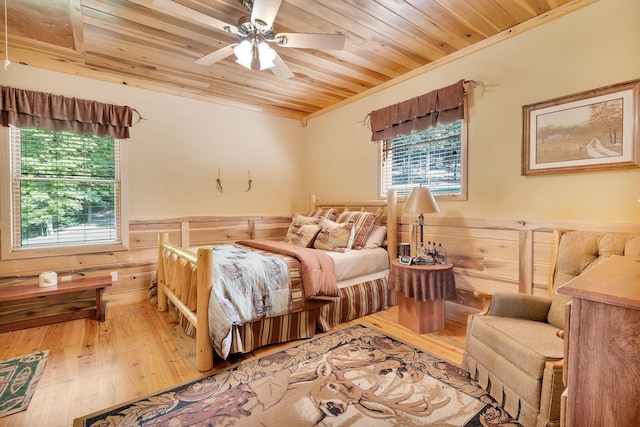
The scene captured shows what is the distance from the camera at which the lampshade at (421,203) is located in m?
2.75

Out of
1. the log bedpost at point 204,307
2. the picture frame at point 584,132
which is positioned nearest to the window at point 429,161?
the picture frame at point 584,132

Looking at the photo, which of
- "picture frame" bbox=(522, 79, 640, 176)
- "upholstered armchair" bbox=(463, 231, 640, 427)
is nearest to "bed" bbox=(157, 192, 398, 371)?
"upholstered armchair" bbox=(463, 231, 640, 427)

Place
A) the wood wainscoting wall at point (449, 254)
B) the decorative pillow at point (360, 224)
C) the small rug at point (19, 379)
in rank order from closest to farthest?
the small rug at point (19, 379) < the wood wainscoting wall at point (449, 254) < the decorative pillow at point (360, 224)

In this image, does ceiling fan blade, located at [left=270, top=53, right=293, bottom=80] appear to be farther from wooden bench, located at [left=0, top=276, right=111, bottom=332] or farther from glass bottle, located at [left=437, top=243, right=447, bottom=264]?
wooden bench, located at [left=0, top=276, right=111, bottom=332]

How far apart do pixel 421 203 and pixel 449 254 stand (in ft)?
2.28

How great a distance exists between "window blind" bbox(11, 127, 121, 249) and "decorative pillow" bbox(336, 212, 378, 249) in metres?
2.67

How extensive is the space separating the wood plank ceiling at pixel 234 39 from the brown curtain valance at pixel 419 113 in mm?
355

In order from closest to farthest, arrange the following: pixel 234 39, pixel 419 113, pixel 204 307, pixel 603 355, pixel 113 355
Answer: pixel 603 355
pixel 204 307
pixel 113 355
pixel 234 39
pixel 419 113

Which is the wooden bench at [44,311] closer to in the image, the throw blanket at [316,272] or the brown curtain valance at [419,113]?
the throw blanket at [316,272]

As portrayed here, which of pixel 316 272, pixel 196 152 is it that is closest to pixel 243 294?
pixel 316 272

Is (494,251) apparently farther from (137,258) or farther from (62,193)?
(62,193)

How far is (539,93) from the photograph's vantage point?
2406mm

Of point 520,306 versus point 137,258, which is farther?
point 137,258

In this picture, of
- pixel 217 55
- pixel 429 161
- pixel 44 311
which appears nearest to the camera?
pixel 217 55
